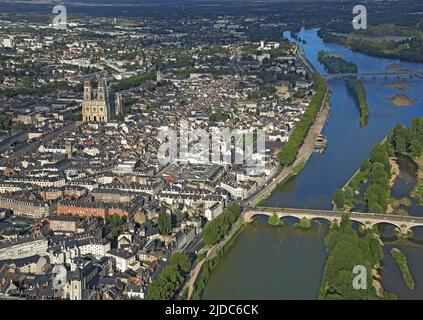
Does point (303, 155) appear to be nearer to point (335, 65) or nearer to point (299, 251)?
point (299, 251)

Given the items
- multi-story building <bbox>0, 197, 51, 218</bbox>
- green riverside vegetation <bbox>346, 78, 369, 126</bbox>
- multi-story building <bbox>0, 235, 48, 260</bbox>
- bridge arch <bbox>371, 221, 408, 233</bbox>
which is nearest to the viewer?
multi-story building <bbox>0, 235, 48, 260</bbox>

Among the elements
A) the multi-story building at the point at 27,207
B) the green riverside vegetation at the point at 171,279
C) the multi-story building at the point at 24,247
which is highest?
the multi-story building at the point at 27,207

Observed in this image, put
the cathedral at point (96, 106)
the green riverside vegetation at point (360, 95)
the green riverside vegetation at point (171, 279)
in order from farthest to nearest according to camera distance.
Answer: the green riverside vegetation at point (360, 95)
the cathedral at point (96, 106)
the green riverside vegetation at point (171, 279)

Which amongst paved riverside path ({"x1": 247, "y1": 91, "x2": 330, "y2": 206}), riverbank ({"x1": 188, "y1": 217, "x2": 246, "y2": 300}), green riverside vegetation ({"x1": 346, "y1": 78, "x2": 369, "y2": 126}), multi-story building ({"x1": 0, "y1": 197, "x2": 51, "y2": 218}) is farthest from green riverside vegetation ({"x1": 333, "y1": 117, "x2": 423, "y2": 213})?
multi-story building ({"x1": 0, "y1": 197, "x2": 51, "y2": 218})

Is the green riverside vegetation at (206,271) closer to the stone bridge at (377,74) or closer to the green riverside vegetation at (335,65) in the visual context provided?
the stone bridge at (377,74)

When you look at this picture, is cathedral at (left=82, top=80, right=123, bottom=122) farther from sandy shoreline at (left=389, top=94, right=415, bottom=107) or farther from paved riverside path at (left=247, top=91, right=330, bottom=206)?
sandy shoreline at (left=389, top=94, right=415, bottom=107)

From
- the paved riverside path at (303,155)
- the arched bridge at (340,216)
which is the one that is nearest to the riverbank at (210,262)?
the arched bridge at (340,216)
